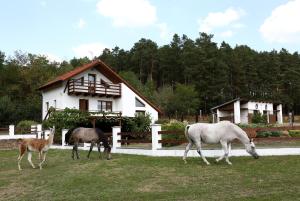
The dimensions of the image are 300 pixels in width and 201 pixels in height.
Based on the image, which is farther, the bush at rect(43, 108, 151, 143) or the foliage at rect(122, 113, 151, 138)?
the foliage at rect(122, 113, 151, 138)

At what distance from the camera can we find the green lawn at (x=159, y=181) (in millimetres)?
8391

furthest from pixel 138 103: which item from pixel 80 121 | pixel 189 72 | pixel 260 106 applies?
pixel 189 72

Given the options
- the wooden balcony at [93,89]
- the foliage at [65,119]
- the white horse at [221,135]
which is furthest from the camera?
the wooden balcony at [93,89]

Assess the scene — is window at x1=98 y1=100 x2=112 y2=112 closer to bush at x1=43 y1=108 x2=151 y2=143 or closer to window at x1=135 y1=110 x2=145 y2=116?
window at x1=135 y1=110 x2=145 y2=116

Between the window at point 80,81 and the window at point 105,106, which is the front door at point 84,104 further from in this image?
the window at point 80,81

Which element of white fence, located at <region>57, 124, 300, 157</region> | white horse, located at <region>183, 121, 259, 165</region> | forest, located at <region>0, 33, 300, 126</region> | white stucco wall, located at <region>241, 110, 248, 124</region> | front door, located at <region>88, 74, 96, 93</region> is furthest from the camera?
forest, located at <region>0, 33, 300, 126</region>

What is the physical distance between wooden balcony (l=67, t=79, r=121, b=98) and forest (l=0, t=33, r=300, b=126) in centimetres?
1564

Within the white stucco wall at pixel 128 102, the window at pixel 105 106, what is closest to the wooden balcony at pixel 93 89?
the white stucco wall at pixel 128 102

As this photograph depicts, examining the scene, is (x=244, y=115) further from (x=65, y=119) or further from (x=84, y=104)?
(x=65, y=119)

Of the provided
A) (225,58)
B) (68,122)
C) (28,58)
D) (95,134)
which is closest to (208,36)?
(225,58)

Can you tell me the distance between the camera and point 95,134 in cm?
1670

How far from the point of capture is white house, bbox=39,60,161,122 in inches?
1391

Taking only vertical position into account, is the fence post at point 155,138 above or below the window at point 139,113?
below

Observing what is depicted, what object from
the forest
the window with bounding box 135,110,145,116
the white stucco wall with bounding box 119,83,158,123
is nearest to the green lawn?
the window with bounding box 135,110,145,116
